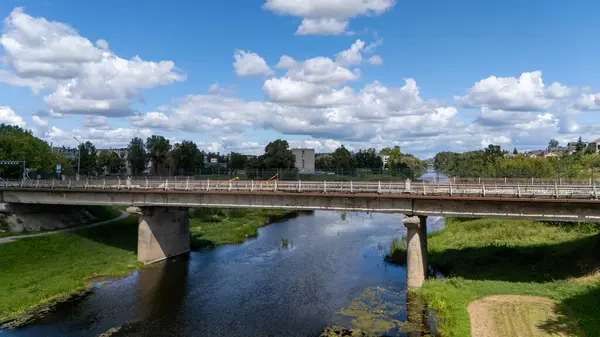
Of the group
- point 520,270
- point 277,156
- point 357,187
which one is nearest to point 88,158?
point 277,156

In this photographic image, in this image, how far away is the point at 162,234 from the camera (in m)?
53.3

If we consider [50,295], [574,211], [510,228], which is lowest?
[50,295]

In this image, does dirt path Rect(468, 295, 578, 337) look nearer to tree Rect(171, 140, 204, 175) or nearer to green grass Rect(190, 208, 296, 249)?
green grass Rect(190, 208, 296, 249)

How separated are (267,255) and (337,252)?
8.94 m

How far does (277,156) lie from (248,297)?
98236 millimetres

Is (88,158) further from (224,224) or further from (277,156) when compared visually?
(224,224)

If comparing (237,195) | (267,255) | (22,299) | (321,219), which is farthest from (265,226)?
(22,299)

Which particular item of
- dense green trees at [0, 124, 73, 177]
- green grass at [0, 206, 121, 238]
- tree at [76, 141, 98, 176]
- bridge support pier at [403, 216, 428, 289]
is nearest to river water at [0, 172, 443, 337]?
bridge support pier at [403, 216, 428, 289]

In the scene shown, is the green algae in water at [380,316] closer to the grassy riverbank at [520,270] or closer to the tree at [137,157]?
the grassy riverbank at [520,270]

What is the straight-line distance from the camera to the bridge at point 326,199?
116 feet

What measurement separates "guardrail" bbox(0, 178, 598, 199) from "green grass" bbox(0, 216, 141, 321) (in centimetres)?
737

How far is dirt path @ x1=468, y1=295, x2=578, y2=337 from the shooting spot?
27188 mm

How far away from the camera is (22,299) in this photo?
36156mm

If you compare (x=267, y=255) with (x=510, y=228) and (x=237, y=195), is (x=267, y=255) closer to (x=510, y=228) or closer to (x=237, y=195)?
(x=237, y=195)
